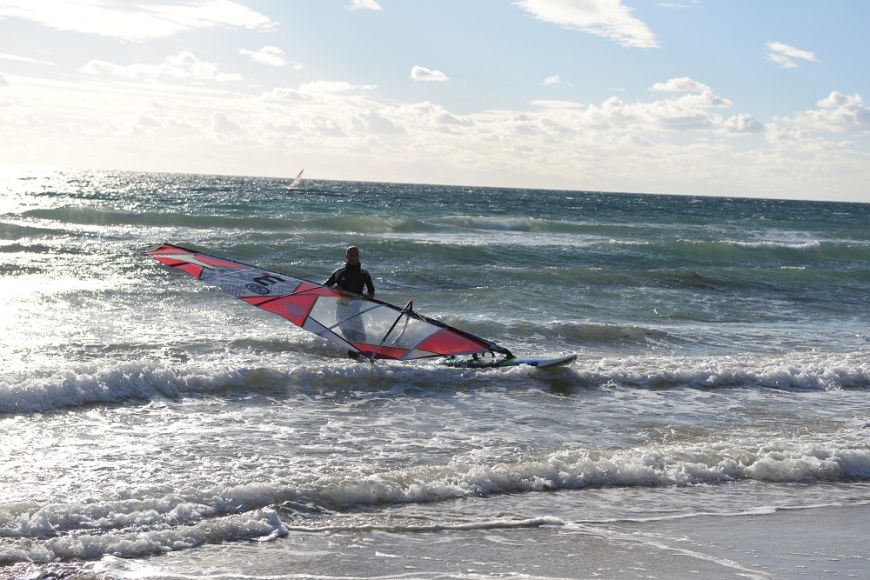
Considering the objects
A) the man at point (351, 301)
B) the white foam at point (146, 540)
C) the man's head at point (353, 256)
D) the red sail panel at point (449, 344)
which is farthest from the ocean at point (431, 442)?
the man's head at point (353, 256)

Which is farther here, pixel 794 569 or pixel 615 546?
pixel 615 546

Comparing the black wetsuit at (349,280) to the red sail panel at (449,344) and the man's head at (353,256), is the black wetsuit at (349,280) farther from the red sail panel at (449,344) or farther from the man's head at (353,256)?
the red sail panel at (449,344)

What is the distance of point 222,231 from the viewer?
2870 centimetres

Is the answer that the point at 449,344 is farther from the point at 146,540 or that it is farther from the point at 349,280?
the point at 146,540

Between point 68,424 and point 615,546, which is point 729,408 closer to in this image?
point 615,546

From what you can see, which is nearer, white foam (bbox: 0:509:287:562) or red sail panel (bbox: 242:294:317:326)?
white foam (bbox: 0:509:287:562)

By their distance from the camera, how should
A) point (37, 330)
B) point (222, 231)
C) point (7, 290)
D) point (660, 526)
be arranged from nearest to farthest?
point (660, 526) < point (37, 330) < point (7, 290) < point (222, 231)

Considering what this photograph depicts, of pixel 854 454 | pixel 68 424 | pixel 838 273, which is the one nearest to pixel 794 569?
pixel 854 454

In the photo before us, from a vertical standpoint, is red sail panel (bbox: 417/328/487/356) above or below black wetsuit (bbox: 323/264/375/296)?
below

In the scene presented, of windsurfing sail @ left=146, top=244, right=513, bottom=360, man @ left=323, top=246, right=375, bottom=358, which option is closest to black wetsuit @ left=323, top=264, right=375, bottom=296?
man @ left=323, top=246, right=375, bottom=358

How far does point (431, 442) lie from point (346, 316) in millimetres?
3031

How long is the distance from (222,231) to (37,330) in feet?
59.6

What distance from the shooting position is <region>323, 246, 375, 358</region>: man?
952 cm

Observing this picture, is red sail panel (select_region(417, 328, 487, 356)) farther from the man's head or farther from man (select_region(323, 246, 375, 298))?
the man's head
